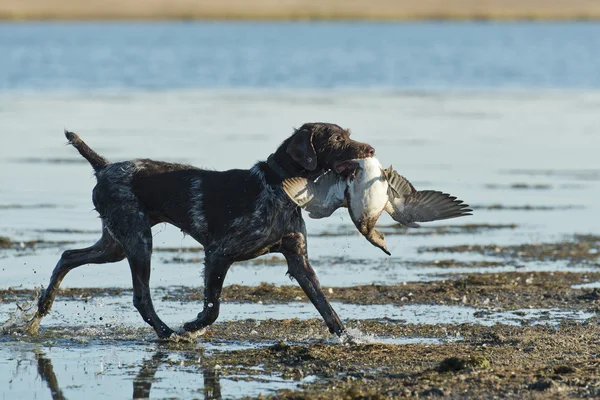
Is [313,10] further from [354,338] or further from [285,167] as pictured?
[354,338]

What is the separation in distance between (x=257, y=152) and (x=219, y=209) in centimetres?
1024

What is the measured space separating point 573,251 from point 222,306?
4014 millimetres

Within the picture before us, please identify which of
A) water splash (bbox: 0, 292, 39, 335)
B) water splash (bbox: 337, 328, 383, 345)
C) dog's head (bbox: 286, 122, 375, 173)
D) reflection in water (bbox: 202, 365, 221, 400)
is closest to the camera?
reflection in water (bbox: 202, 365, 221, 400)

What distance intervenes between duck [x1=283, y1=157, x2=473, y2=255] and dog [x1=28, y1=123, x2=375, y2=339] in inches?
5.9

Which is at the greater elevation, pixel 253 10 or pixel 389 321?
pixel 253 10

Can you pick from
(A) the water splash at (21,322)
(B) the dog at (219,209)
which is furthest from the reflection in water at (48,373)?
(B) the dog at (219,209)

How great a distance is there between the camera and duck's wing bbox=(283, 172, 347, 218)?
26.1ft

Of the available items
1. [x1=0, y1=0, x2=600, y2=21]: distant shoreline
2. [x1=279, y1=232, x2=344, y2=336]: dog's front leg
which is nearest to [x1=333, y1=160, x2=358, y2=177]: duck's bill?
[x1=279, y1=232, x2=344, y2=336]: dog's front leg

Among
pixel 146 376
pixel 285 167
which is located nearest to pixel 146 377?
pixel 146 376

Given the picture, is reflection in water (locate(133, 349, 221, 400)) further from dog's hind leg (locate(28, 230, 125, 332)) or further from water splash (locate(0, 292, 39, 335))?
dog's hind leg (locate(28, 230, 125, 332))

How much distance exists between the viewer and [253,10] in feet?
310

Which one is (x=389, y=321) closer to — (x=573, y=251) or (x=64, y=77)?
(x=573, y=251)

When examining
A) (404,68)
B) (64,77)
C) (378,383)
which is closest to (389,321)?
(378,383)

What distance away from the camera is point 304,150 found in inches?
324
